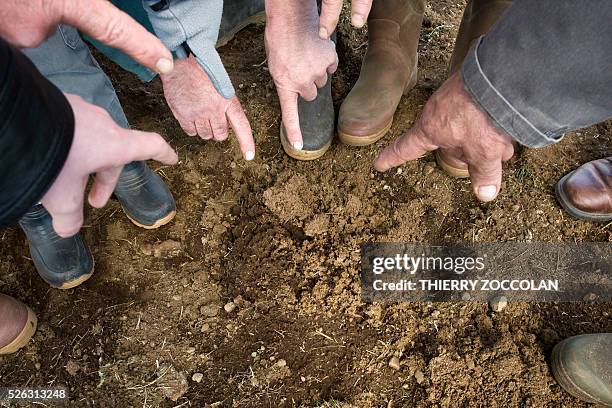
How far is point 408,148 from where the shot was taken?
1447 millimetres

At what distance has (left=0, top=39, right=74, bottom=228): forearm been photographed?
879mm

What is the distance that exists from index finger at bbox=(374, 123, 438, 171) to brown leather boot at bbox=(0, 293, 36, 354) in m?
1.34

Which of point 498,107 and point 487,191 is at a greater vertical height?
point 498,107

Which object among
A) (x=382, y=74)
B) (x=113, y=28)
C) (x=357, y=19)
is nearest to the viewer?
(x=113, y=28)

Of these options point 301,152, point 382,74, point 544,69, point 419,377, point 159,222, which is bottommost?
point 419,377

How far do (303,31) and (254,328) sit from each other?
1.03 meters

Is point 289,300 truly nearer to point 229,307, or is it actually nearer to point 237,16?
point 229,307

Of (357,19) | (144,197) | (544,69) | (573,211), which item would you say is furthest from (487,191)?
(144,197)

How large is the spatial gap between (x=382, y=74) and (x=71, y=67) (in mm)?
1161

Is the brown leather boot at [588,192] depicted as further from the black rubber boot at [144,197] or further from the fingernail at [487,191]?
the black rubber boot at [144,197]

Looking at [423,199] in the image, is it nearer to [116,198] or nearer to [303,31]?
[303,31]

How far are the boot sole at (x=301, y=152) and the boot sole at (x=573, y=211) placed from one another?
94cm

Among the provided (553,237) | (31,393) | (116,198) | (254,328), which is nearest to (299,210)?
(254,328)

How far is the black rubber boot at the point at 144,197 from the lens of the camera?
1.83 meters
